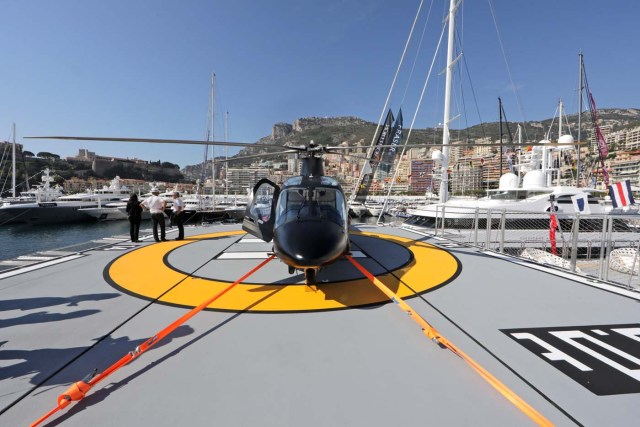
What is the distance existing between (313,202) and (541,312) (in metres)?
3.57

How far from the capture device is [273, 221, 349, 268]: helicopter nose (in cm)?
396

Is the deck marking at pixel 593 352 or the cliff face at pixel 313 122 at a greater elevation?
the cliff face at pixel 313 122

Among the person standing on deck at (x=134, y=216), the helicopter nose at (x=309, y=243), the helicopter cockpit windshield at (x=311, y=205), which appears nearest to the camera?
the helicopter nose at (x=309, y=243)

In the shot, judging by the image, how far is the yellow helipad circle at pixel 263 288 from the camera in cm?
397

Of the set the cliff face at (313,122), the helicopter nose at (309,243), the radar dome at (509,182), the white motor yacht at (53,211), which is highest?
the cliff face at (313,122)

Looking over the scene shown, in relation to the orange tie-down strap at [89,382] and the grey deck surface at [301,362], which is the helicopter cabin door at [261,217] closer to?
the grey deck surface at [301,362]

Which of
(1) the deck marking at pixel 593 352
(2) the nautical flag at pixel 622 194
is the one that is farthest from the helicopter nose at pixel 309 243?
(2) the nautical flag at pixel 622 194

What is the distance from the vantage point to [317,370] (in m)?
2.56

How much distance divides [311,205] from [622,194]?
11009mm

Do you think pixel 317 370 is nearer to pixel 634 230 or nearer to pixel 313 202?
pixel 313 202

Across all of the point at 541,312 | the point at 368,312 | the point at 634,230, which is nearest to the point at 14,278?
the point at 368,312

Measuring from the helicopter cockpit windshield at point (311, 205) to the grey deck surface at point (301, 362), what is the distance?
1599 millimetres

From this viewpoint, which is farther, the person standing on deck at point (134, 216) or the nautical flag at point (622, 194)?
the nautical flag at point (622, 194)

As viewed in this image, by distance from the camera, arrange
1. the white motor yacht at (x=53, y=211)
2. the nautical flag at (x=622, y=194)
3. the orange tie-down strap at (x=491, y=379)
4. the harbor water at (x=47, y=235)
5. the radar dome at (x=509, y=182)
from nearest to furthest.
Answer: the orange tie-down strap at (x=491, y=379)
the nautical flag at (x=622, y=194)
the radar dome at (x=509, y=182)
the harbor water at (x=47, y=235)
the white motor yacht at (x=53, y=211)
